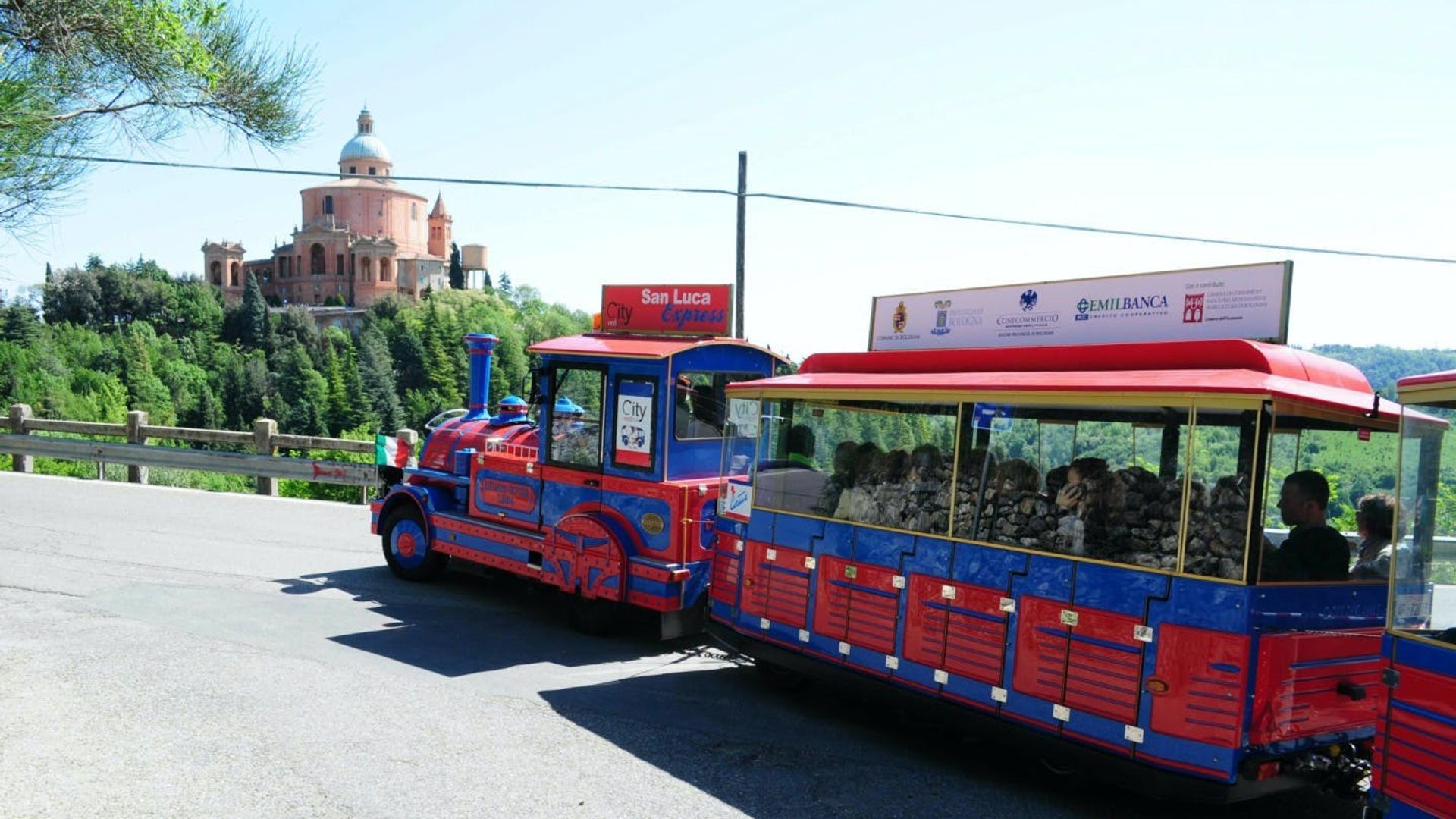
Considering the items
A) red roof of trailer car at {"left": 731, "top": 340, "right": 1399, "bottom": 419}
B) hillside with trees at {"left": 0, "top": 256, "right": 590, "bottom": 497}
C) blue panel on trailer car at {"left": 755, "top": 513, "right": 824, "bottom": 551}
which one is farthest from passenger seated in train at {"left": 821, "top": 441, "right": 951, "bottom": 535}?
hillside with trees at {"left": 0, "top": 256, "right": 590, "bottom": 497}

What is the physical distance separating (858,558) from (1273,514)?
8.19 feet

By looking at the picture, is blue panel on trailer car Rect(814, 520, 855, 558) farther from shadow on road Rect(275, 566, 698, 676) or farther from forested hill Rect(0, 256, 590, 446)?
forested hill Rect(0, 256, 590, 446)

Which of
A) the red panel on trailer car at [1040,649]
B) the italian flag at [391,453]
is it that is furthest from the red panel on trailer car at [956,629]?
the italian flag at [391,453]

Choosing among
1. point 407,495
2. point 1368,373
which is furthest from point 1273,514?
point 407,495

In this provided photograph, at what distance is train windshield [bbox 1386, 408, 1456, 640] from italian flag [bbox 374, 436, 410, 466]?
9.77 metres

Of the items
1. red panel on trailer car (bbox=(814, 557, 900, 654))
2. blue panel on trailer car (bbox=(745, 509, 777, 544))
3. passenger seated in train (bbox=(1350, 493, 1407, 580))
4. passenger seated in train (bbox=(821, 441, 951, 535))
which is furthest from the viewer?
blue panel on trailer car (bbox=(745, 509, 777, 544))

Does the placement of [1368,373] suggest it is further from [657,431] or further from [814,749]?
[657,431]

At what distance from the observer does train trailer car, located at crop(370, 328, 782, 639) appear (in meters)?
8.39

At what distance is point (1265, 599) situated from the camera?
4871 mm

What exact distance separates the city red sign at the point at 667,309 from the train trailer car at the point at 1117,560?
81.0 inches

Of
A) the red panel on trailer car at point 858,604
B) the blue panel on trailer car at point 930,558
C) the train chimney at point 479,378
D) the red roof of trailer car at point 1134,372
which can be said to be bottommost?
the red panel on trailer car at point 858,604

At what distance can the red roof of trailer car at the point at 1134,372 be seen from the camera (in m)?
5.02

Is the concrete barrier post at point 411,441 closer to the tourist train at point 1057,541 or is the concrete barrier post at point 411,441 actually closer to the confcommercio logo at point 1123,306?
the tourist train at point 1057,541

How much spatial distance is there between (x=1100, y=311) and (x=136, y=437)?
17419 mm
